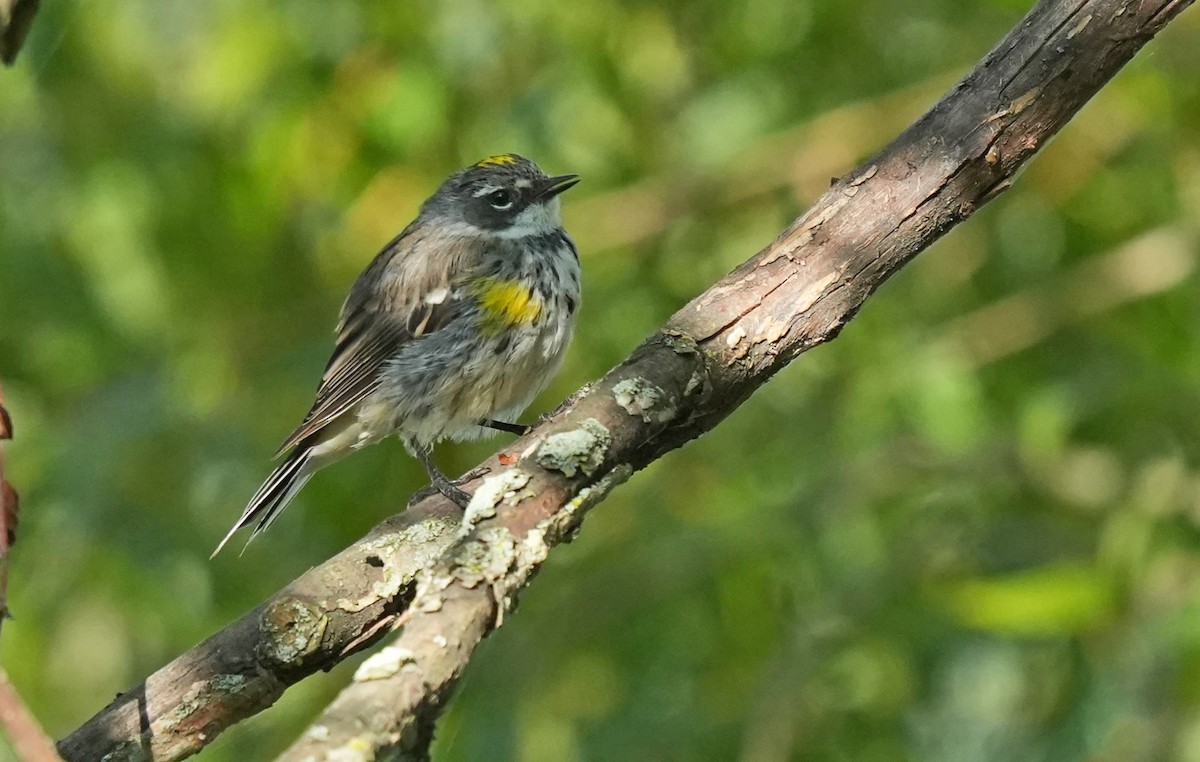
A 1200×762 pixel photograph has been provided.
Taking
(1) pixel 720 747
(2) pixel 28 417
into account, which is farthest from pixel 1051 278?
(2) pixel 28 417

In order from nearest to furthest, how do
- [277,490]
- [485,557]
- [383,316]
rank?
1. [485,557]
2. [277,490]
3. [383,316]

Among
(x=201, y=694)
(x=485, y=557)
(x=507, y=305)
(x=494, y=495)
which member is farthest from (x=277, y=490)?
(x=485, y=557)

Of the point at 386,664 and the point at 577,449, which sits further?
the point at 577,449

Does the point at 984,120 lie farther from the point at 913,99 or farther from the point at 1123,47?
the point at 913,99

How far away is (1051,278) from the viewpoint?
6.70m

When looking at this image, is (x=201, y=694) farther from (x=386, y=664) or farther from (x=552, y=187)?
(x=552, y=187)

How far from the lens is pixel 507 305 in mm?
5594

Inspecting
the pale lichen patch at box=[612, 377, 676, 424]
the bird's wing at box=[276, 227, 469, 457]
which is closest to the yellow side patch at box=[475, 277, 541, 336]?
the bird's wing at box=[276, 227, 469, 457]

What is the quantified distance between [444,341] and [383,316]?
1.46ft

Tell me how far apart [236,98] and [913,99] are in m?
3.18

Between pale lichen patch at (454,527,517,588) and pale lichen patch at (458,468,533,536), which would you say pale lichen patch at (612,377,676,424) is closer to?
pale lichen patch at (458,468,533,536)

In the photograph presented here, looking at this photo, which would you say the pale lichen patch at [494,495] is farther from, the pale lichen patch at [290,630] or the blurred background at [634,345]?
the blurred background at [634,345]

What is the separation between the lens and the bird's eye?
6.28m

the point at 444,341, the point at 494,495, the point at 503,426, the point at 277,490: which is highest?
→ the point at 444,341
